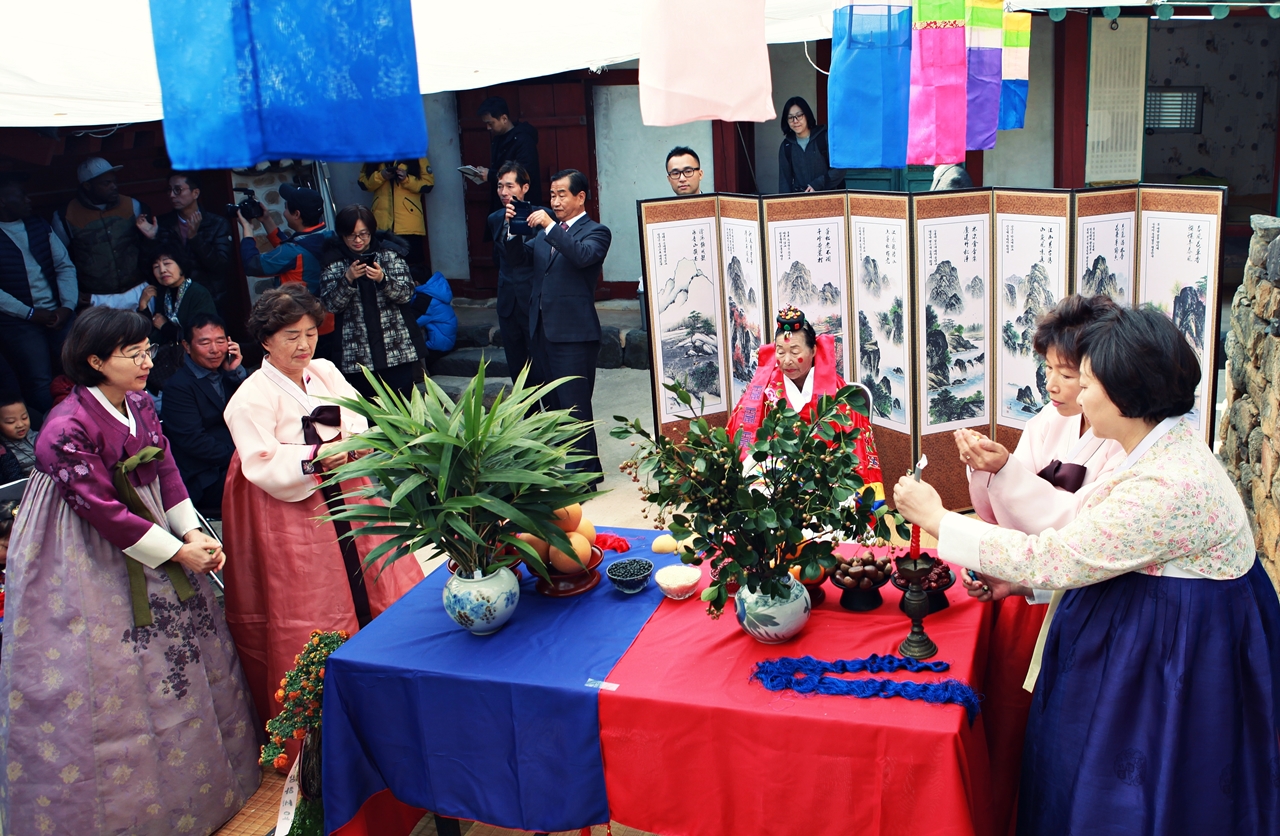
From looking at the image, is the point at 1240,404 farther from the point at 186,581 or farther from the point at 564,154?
the point at 564,154

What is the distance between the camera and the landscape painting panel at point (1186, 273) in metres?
4.25

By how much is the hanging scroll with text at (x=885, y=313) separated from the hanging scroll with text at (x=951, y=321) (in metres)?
0.06

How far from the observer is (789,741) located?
7.63 ft

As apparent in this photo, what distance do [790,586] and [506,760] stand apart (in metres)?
Result: 0.85

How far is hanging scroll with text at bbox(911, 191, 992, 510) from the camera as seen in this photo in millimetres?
4766

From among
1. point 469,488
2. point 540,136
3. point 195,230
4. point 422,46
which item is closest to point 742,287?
point 422,46

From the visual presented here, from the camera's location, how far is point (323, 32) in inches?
73.9

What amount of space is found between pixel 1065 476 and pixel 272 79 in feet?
7.08

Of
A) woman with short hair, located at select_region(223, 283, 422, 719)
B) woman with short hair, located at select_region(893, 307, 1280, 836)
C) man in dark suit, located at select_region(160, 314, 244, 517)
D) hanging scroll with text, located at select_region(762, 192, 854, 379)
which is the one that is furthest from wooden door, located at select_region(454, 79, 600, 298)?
woman with short hair, located at select_region(893, 307, 1280, 836)

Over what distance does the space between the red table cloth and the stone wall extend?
5.42 feet

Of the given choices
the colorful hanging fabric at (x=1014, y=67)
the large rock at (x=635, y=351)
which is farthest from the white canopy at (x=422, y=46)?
the large rock at (x=635, y=351)

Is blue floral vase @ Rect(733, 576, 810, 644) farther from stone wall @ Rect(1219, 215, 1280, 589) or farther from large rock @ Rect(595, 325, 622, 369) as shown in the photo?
large rock @ Rect(595, 325, 622, 369)

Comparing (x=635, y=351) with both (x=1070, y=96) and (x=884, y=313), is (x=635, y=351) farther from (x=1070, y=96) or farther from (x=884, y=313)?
(x=1070, y=96)

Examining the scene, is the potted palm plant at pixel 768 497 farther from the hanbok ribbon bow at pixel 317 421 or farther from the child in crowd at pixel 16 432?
the child in crowd at pixel 16 432
